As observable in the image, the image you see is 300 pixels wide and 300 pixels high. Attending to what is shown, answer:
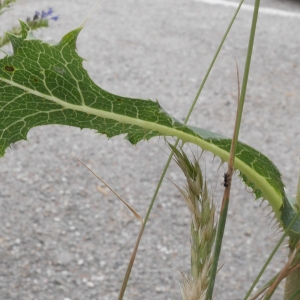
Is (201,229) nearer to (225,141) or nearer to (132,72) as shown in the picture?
(225,141)

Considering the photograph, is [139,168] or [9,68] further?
[139,168]

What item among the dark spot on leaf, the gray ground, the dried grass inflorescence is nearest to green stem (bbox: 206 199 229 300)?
Answer: the dried grass inflorescence

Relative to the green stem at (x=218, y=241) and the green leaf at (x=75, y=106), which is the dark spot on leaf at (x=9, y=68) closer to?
the green leaf at (x=75, y=106)

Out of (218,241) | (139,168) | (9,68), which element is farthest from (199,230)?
(139,168)

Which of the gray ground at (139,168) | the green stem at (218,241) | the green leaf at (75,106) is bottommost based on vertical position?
the green stem at (218,241)

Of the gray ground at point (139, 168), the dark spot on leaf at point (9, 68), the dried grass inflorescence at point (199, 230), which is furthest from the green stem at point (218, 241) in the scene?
the gray ground at point (139, 168)

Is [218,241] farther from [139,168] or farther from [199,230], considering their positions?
[139,168]

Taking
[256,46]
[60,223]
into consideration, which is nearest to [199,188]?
[60,223]
